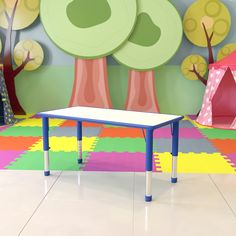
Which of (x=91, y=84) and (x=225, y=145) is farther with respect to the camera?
(x=91, y=84)

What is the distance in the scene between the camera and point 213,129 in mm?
4258

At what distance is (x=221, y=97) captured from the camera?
504cm

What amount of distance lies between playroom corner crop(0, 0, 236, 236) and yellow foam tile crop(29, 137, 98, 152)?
0.02 meters

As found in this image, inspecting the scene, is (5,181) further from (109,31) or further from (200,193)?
(109,31)

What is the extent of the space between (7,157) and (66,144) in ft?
2.15

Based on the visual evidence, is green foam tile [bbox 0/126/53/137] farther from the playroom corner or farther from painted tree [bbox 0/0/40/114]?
painted tree [bbox 0/0/40/114]

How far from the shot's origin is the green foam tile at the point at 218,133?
387cm

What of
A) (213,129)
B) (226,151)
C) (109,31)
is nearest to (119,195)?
(226,151)

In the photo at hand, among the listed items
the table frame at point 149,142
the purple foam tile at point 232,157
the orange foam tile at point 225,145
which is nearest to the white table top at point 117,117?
the table frame at point 149,142

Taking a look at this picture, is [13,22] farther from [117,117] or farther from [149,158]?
[149,158]

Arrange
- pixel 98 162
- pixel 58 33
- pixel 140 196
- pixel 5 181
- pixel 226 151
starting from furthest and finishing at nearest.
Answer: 1. pixel 58 33
2. pixel 226 151
3. pixel 98 162
4. pixel 5 181
5. pixel 140 196

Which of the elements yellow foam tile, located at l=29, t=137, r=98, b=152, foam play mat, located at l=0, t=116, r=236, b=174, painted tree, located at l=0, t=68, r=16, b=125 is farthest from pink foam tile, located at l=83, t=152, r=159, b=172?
painted tree, located at l=0, t=68, r=16, b=125

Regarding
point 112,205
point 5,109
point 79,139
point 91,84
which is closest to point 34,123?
point 5,109

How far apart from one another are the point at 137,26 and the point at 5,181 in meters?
3.22
